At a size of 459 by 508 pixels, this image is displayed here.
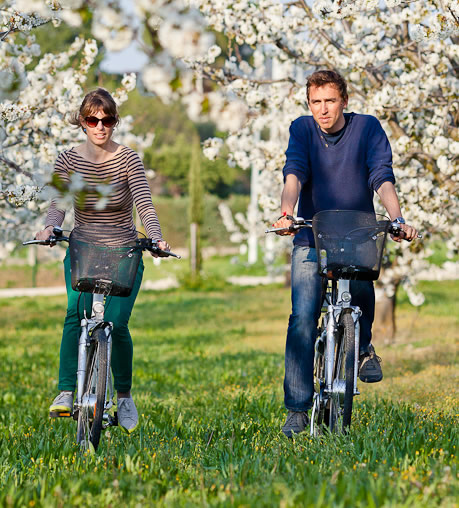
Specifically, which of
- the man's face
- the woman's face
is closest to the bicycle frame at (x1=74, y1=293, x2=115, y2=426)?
the woman's face

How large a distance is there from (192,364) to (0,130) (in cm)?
397

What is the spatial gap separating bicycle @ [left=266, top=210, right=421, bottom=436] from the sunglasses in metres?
1.09

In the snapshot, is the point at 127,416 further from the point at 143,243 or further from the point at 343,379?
the point at 343,379

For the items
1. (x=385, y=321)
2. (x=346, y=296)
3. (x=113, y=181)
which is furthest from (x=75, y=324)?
(x=385, y=321)

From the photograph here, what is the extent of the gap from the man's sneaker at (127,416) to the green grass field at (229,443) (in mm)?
83

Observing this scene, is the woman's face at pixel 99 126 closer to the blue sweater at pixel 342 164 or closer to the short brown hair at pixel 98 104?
the short brown hair at pixel 98 104

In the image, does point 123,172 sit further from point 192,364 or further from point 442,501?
point 192,364

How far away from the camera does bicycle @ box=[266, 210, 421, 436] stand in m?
4.13

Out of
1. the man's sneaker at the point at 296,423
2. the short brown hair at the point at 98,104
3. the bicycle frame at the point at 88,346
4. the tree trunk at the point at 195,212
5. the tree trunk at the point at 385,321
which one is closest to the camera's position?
the bicycle frame at the point at 88,346

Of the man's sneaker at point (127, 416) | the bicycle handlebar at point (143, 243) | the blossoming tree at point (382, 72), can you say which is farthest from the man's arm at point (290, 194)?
the blossoming tree at point (382, 72)

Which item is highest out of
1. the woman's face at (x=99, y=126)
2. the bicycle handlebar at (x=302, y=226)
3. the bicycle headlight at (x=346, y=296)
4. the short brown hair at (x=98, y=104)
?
the short brown hair at (x=98, y=104)

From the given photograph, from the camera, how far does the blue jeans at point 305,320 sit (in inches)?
178

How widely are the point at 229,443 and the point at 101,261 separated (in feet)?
3.77

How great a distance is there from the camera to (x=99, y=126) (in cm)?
444
